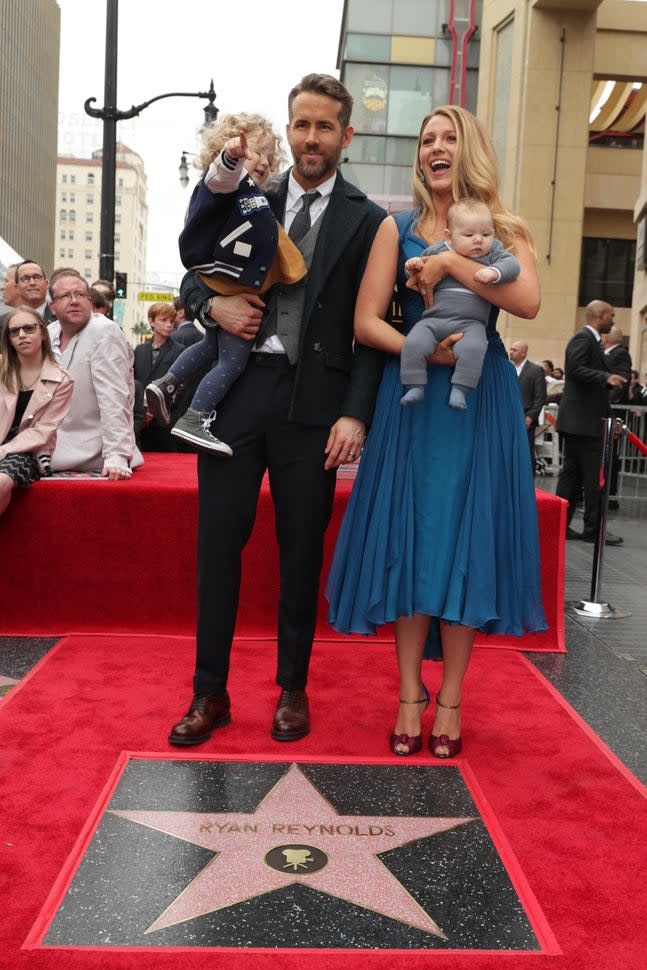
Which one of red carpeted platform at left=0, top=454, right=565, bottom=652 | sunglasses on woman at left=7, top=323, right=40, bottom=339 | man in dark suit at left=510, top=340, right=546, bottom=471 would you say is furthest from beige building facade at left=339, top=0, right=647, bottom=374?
sunglasses on woman at left=7, top=323, right=40, bottom=339

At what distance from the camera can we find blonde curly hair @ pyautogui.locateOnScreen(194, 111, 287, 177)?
341cm

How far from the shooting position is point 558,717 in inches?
163

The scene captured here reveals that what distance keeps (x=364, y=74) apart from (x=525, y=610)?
3003cm

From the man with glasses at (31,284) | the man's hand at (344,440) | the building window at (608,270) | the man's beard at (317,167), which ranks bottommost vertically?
the man's hand at (344,440)

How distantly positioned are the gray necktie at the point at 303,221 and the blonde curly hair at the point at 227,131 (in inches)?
9.4

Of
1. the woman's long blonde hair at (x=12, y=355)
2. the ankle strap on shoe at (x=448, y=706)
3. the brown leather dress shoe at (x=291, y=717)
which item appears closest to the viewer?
the ankle strap on shoe at (x=448, y=706)

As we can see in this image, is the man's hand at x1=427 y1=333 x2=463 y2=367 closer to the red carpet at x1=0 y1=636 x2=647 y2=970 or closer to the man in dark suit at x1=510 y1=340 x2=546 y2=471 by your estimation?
Answer: the red carpet at x1=0 y1=636 x2=647 y2=970

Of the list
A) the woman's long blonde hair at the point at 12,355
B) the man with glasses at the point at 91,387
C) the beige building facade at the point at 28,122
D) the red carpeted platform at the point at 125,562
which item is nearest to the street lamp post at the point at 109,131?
the man with glasses at the point at 91,387

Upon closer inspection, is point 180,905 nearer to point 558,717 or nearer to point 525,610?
point 525,610

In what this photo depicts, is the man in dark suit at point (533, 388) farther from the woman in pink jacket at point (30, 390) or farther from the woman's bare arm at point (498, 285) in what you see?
the woman's bare arm at point (498, 285)

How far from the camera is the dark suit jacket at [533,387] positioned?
39.7 ft

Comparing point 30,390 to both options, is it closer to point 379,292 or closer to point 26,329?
point 26,329

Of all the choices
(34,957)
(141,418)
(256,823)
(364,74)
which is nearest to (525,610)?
(256,823)

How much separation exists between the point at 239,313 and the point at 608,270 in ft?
124
